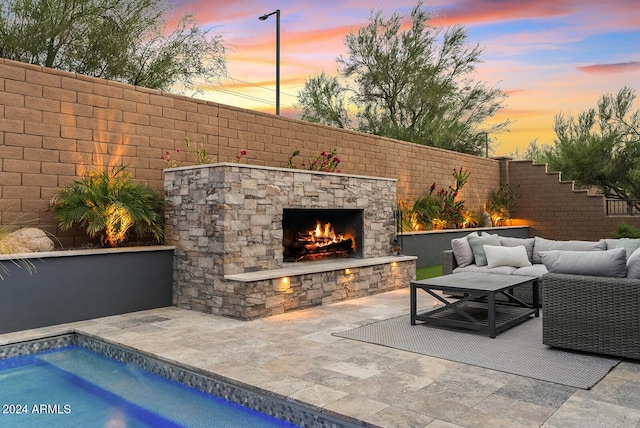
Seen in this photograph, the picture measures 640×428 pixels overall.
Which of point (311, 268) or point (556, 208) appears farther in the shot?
point (556, 208)

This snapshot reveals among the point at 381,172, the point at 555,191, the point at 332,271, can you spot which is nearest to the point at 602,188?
the point at 555,191

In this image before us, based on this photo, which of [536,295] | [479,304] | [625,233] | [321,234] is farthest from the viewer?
[625,233]

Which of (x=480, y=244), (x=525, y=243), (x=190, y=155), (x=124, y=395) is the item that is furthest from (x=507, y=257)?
(x=124, y=395)

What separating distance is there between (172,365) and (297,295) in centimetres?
235

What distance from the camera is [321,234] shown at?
25.1ft

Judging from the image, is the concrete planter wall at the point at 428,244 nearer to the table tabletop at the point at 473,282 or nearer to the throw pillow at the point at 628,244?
the table tabletop at the point at 473,282

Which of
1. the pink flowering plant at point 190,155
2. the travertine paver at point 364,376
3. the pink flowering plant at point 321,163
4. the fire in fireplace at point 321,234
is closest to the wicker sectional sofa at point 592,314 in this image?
the travertine paver at point 364,376

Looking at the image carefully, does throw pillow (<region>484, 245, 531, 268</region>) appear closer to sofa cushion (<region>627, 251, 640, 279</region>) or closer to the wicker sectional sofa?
the wicker sectional sofa

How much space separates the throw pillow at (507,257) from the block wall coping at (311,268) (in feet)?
5.14

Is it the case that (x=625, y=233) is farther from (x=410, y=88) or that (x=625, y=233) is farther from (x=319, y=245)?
(x=319, y=245)

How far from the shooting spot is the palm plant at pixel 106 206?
542cm

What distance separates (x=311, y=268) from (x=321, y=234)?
133 centimetres

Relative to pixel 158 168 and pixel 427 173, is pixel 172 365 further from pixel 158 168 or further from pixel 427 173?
pixel 427 173

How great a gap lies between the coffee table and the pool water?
2.50 metres
